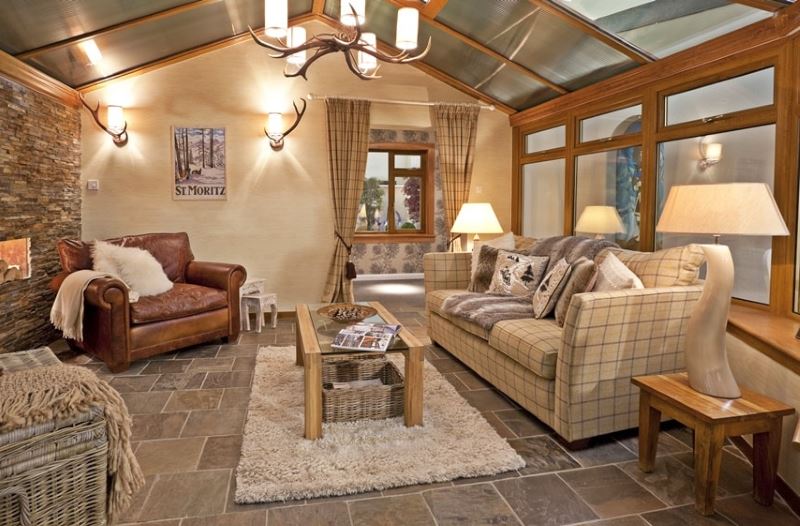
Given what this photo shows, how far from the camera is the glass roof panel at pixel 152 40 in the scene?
13.5 ft

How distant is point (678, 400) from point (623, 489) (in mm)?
449

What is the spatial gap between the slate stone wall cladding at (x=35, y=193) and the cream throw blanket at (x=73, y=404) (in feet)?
8.34

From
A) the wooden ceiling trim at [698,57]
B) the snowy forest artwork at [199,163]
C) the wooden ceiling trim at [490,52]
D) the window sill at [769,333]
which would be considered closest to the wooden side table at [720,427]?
the window sill at [769,333]

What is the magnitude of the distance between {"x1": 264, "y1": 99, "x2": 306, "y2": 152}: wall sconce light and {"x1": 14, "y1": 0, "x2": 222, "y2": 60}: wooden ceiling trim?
3.92 feet

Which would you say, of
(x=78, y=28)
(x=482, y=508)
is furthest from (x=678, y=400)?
(x=78, y=28)

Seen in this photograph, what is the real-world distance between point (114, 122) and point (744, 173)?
5.09 metres

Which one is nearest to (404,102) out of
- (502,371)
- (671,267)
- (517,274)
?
(517,274)

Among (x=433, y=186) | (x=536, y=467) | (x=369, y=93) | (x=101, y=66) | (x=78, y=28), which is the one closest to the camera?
(x=536, y=467)

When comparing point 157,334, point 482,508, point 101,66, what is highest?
point 101,66

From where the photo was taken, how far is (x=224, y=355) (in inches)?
166

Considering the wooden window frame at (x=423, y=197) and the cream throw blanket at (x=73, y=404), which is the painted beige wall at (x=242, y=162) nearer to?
the wooden window frame at (x=423, y=197)

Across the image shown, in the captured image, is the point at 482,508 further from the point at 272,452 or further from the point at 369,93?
the point at 369,93

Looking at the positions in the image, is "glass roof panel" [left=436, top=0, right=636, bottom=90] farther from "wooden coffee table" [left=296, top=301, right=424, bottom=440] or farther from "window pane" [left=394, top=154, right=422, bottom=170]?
"window pane" [left=394, top=154, right=422, bottom=170]

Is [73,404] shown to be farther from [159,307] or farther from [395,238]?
[395,238]
